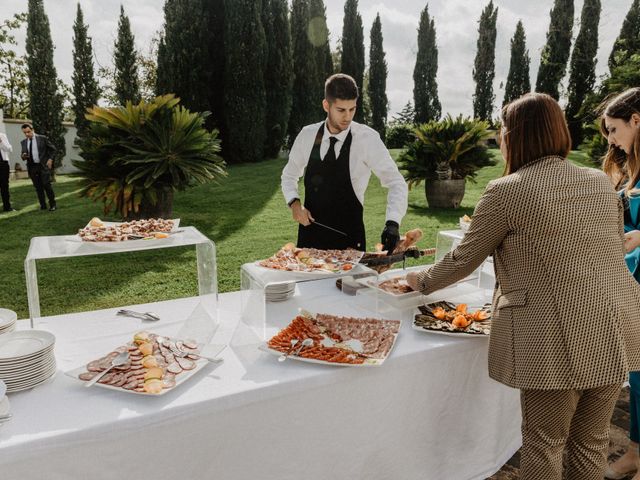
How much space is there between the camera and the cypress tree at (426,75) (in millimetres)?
25594

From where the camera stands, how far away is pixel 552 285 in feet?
4.59

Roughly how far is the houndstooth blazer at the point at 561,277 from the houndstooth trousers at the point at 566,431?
0.34 ft

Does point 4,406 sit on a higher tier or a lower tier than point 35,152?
lower

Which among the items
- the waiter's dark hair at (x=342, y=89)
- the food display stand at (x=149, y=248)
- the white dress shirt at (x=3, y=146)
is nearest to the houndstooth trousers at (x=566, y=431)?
the food display stand at (x=149, y=248)

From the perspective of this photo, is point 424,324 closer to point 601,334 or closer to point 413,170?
point 601,334

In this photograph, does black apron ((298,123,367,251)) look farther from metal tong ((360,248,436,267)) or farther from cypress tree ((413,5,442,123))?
cypress tree ((413,5,442,123))

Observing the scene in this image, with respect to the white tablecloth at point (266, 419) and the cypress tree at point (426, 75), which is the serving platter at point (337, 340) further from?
the cypress tree at point (426, 75)

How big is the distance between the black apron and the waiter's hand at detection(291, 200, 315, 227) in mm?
106

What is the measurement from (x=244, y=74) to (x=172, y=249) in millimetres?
9112

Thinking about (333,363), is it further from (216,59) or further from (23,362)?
(216,59)

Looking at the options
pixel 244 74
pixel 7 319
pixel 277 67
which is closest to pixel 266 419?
pixel 7 319

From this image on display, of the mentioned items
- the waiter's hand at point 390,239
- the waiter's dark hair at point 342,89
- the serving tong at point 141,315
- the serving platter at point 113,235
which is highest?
the waiter's dark hair at point 342,89

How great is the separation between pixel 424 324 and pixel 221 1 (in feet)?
48.0

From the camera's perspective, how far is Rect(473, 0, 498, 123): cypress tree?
24656mm
